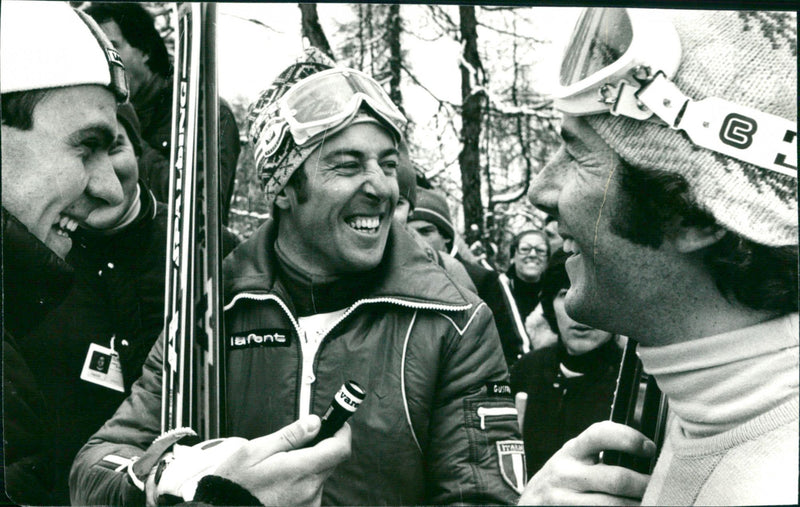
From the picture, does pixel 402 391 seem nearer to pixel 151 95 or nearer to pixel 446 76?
pixel 446 76

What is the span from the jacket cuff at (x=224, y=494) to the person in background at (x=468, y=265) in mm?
625

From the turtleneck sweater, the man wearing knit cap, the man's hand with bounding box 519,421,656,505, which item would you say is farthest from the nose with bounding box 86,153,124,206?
the turtleneck sweater

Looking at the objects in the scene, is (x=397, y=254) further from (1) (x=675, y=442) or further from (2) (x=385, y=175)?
(1) (x=675, y=442)

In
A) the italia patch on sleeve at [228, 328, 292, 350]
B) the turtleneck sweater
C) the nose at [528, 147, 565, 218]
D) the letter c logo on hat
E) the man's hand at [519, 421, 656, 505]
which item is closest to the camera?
the turtleneck sweater

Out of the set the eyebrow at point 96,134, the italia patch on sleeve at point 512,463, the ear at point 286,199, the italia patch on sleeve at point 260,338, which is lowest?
the italia patch on sleeve at point 512,463

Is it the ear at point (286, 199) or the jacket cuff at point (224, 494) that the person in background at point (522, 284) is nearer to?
the ear at point (286, 199)

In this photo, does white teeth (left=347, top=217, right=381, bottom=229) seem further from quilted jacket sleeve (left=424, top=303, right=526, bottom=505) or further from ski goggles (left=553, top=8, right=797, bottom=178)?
ski goggles (left=553, top=8, right=797, bottom=178)

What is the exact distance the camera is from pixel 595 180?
181 cm

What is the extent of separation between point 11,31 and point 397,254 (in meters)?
0.95

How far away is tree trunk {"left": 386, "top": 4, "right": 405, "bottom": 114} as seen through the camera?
201 cm

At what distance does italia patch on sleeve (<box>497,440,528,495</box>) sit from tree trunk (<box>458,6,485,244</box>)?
456mm

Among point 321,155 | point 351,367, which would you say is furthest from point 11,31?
point 351,367

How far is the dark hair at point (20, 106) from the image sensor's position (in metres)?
1.99

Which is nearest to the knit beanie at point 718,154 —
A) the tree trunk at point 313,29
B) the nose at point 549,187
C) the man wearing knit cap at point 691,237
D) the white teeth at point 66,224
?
the man wearing knit cap at point 691,237
